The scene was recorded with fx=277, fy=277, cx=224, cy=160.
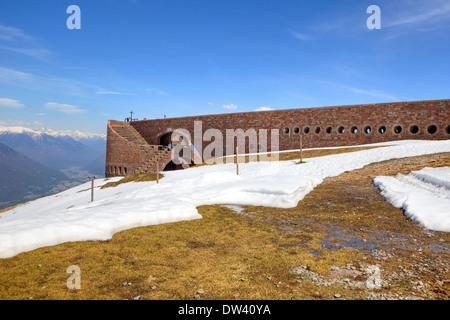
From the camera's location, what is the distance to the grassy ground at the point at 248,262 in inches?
150

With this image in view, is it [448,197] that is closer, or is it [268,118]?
[448,197]

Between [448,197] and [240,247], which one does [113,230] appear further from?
[448,197]

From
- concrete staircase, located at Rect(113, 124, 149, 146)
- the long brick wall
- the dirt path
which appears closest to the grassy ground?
the dirt path

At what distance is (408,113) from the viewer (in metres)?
27.8

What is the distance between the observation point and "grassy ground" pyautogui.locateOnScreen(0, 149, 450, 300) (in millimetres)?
3807

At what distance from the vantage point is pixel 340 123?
102ft

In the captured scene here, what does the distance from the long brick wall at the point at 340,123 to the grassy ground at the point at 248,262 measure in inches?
985

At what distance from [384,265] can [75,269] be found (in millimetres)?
5080

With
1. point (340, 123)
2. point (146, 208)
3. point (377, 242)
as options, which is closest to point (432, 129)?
point (340, 123)

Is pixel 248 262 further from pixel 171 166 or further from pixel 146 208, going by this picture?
pixel 171 166

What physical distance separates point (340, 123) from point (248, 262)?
2954 cm

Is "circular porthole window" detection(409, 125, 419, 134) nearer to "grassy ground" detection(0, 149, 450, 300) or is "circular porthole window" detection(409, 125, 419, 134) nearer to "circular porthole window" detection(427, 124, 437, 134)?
"circular porthole window" detection(427, 124, 437, 134)

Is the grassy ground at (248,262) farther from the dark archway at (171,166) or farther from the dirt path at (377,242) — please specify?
the dark archway at (171,166)
